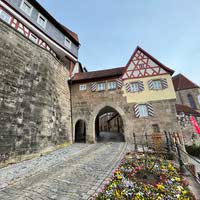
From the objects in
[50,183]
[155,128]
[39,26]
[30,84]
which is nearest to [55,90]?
[30,84]

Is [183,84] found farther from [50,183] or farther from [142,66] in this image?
[50,183]

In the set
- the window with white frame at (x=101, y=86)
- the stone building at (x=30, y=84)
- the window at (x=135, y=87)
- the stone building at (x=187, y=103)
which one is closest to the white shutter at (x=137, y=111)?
the window at (x=135, y=87)

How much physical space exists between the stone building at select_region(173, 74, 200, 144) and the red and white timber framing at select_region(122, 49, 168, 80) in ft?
30.8

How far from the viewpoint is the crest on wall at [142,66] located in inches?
466

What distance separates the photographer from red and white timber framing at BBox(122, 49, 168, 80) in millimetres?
11891

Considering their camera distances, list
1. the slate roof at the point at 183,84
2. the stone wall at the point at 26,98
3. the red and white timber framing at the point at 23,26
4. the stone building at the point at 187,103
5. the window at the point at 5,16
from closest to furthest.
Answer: the stone wall at the point at 26,98
the window at the point at 5,16
the red and white timber framing at the point at 23,26
the stone building at the point at 187,103
the slate roof at the point at 183,84

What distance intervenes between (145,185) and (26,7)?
1380 centimetres

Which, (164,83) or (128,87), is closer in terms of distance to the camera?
(164,83)

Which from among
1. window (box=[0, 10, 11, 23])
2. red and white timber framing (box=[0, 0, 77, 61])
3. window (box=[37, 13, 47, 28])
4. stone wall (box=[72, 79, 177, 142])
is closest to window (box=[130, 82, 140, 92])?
stone wall (box=[72, 79, 177, 142])

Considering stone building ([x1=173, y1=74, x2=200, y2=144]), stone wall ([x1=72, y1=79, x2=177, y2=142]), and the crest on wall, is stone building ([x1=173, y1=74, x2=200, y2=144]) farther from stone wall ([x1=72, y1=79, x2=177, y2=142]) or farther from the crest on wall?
the crest on wall

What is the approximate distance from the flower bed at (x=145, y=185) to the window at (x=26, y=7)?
12.7 metres

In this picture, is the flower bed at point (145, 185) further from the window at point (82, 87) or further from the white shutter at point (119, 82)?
the window at point (82, 87)

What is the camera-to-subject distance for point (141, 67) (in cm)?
1231

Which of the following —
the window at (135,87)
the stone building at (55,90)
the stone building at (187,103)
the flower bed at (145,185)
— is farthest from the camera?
the stone building at (187,103)
